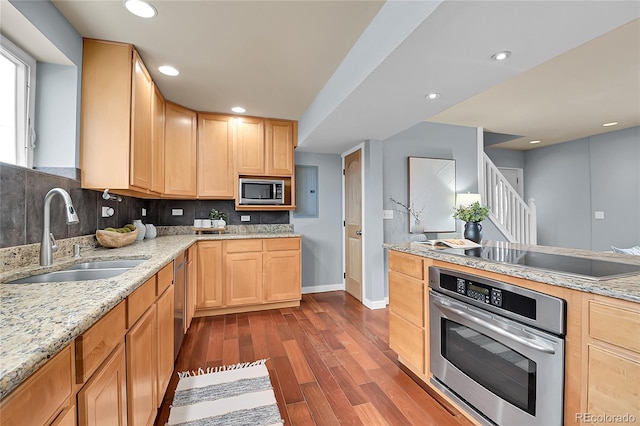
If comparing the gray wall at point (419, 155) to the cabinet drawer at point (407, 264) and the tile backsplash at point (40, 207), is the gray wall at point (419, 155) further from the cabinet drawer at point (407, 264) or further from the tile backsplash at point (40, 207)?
the tile backsplash at point (40, 207)

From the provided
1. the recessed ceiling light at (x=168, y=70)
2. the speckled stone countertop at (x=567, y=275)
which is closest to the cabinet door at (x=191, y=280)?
the recessed ceiling light at (x=168, y=70)

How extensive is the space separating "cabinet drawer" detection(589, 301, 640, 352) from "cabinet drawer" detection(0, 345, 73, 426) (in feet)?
5.18

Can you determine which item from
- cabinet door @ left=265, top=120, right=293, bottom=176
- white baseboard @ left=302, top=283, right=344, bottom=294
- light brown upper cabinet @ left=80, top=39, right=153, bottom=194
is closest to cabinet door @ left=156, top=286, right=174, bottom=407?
light brown upper cabinet @ left=80, top=39, right=153, bottom=194

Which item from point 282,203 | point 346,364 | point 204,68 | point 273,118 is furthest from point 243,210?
point 346,364

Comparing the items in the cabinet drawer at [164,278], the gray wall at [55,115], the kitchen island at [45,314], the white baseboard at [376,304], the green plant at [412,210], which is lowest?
the white baseboard at [376,304]

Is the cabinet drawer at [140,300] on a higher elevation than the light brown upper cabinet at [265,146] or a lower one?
lower

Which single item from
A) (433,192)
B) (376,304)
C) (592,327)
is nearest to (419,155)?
(433,192)

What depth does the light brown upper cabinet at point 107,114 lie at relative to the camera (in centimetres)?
196

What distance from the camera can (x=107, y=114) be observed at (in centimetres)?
199

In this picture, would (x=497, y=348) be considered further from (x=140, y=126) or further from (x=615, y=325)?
(x=140, y=126)

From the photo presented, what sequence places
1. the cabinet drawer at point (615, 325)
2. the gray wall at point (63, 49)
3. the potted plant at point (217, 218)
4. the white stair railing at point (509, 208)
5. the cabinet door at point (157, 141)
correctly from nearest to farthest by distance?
1. the cabinet drawer at point (615, 325)
2. the gray wall at point (63, 49)
3. the cabinet door at point (157, 141)
4. the potted plant at point (217, 218)
5. the white stair railing at point (509, 208)

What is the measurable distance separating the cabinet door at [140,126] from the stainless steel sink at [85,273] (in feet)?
2.15

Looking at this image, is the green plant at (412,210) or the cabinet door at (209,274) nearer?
the cabinet door at (209,274)

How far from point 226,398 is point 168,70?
2.56 m
